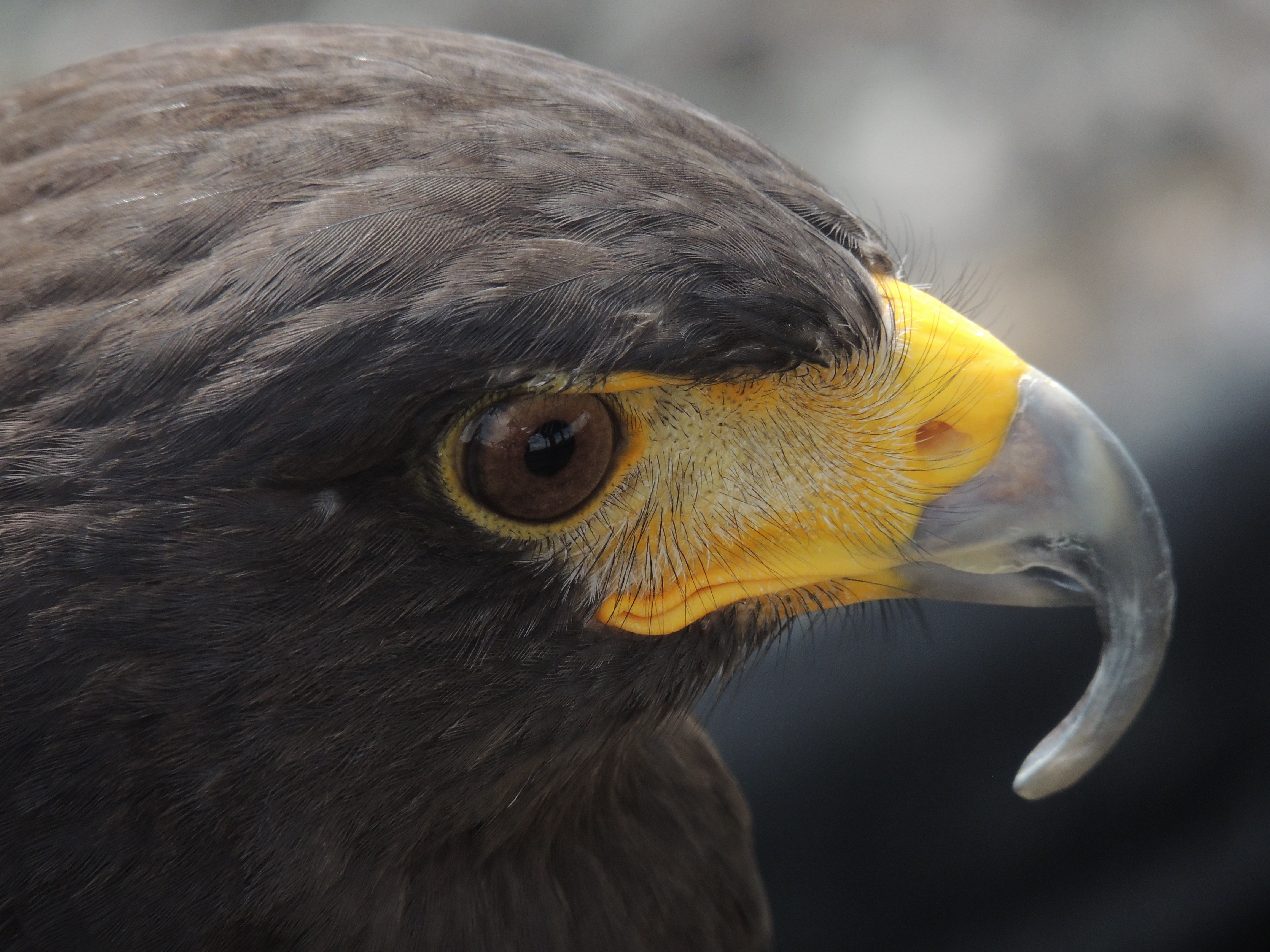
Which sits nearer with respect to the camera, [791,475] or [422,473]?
[422,473]

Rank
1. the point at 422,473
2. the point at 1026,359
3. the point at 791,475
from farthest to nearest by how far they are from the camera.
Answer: the point at 1026,359 < the point at 791,475 < the point at 422,473

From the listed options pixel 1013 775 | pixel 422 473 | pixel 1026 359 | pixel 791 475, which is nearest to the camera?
pixel 422 473

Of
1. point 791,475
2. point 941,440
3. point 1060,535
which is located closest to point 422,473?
point 791,475

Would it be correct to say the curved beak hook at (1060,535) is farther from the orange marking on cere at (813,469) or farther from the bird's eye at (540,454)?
the bird's eye at (540,454)

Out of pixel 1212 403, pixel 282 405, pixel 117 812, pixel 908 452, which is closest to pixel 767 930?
pixel 908 452

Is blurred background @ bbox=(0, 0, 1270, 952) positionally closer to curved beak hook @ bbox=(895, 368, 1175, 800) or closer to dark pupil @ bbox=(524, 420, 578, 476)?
curved beak hook @ bbox=(895, 368, 1175, 800)

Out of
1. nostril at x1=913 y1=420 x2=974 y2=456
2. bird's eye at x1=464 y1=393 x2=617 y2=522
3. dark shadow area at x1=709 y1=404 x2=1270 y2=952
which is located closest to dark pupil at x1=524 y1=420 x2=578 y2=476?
bird's eye at x1=464 y1=393 x2=617 y2=522

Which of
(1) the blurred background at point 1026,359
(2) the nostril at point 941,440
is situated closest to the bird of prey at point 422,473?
(2) the nostril at point 941,440

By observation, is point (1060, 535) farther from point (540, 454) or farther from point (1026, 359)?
point (1026, 359)

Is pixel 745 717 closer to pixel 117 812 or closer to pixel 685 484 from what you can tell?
pixel 685 484
